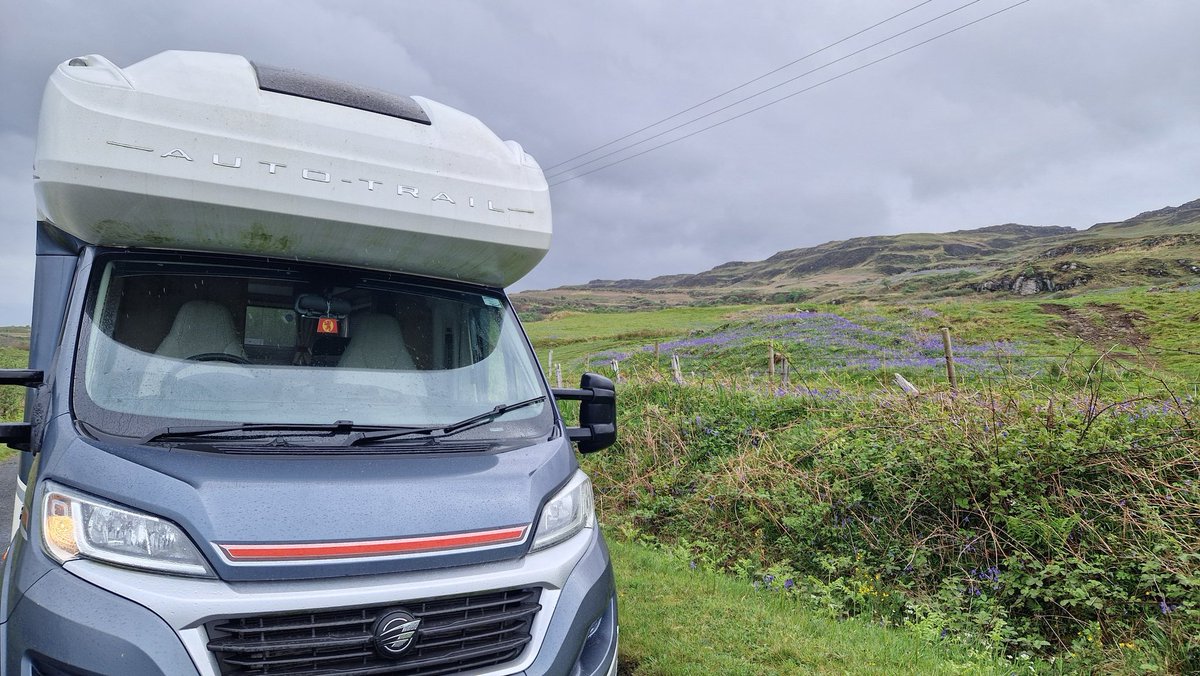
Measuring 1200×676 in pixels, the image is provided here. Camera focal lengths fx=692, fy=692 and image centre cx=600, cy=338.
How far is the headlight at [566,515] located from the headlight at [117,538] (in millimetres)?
1116

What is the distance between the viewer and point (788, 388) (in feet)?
33.4

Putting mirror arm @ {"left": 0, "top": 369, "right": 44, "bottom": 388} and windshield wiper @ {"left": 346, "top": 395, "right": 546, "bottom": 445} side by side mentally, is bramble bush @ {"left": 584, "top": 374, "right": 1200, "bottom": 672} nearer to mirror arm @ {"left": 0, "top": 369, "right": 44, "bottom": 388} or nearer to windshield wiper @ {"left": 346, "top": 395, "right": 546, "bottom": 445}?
windshield wiper @ {"left": 346, "top": 395, "right": 546, "bottom": 445}

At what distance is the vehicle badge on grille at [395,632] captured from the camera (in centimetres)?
217

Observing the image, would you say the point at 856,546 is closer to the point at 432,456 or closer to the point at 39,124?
the point at 432,456

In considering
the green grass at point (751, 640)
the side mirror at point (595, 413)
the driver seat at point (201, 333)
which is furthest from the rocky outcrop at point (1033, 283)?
the driver seat at point (201, 333)

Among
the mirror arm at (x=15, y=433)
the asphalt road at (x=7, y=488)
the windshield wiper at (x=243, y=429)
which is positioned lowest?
the asphalt road at (x=7, y=488)

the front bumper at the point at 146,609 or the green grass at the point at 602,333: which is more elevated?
the front bumper at the point at 146,609

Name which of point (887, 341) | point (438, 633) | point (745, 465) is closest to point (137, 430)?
point (438, 633)

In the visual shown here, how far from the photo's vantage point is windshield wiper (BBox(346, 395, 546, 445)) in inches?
106

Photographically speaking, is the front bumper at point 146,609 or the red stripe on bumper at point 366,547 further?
the red stripe on bumper at point 366,547

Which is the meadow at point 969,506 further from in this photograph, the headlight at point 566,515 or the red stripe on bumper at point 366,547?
the red stripe on bumper at point 366,547

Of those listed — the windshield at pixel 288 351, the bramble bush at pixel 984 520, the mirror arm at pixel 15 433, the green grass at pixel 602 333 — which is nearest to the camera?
the mirror arm at pixel 15 433

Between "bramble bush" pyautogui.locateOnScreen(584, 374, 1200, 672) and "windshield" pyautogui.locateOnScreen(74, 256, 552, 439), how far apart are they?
3.38 meters

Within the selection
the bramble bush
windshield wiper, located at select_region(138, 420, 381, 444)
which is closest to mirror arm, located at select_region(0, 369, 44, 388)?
windshield wiper, located at select_region(138, 420, 381, 444)
